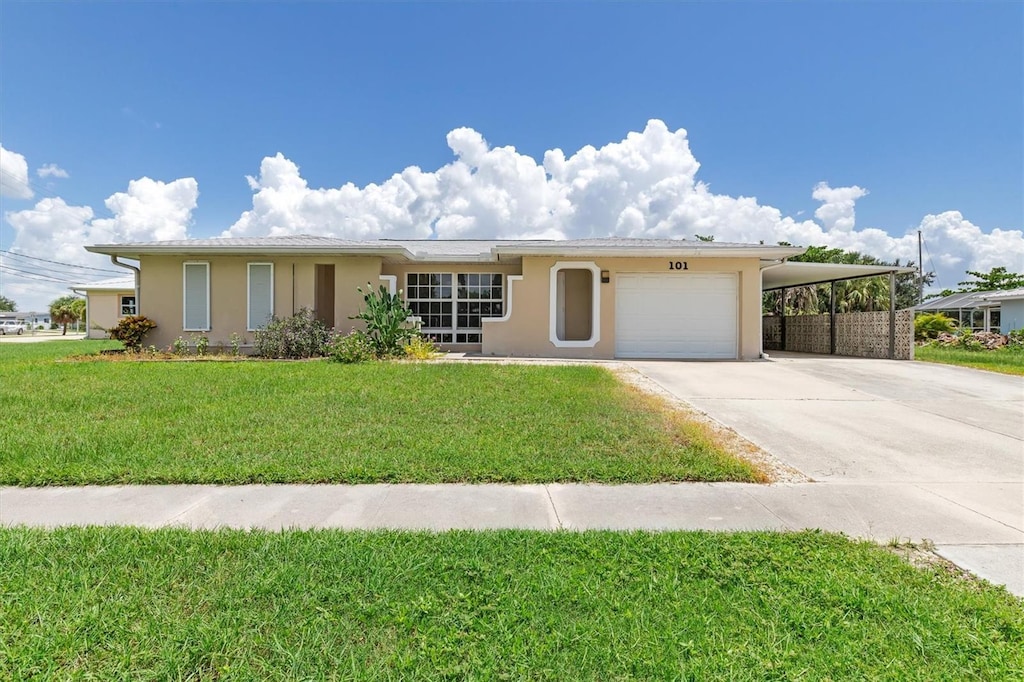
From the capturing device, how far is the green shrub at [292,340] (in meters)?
12.8

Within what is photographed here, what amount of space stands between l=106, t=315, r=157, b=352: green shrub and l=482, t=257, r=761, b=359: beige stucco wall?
32.2 feet

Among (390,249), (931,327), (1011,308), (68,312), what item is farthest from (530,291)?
(68,312)

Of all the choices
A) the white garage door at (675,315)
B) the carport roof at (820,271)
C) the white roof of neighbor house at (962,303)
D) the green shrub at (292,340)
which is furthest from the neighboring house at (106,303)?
the white roof of neighbor house at (962,303)

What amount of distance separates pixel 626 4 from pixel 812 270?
10012mm

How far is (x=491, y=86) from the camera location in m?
16.1

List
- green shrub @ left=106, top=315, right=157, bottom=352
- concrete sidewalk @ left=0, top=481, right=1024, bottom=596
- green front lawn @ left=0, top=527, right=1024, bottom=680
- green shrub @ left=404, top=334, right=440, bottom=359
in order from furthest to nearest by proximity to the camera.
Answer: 1. green shrub @ left=106, top=315, right=157, bottom=352
2. green shrub @ left=404, top=334, right=440, bottom=359
3. concrete sidewalk @ left=0, top=481, right=1024, bottom=596
4. green front lawn @ left=0, top=527, right=1024, bottom=680

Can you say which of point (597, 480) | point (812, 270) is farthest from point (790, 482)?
point (812, 270)

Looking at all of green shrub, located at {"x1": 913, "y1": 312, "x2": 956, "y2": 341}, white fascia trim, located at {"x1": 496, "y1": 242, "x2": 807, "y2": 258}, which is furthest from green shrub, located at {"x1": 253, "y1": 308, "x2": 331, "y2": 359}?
green shrub, located at {"x1": 913, "y1": 312, "x2": 956, "y2": 341}

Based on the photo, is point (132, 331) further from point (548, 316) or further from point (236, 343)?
point (548, 316)

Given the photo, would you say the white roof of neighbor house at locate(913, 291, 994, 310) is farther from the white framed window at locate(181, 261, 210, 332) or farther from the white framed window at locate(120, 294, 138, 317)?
the white framed window at locate(120, 294, 138, 317)

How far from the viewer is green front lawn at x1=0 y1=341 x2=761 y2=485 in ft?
13.9

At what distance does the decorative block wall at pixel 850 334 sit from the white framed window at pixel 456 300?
1212 centimetres

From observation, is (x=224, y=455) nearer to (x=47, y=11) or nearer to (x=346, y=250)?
(x=346, y=250)

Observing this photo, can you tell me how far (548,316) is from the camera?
13516 mm
